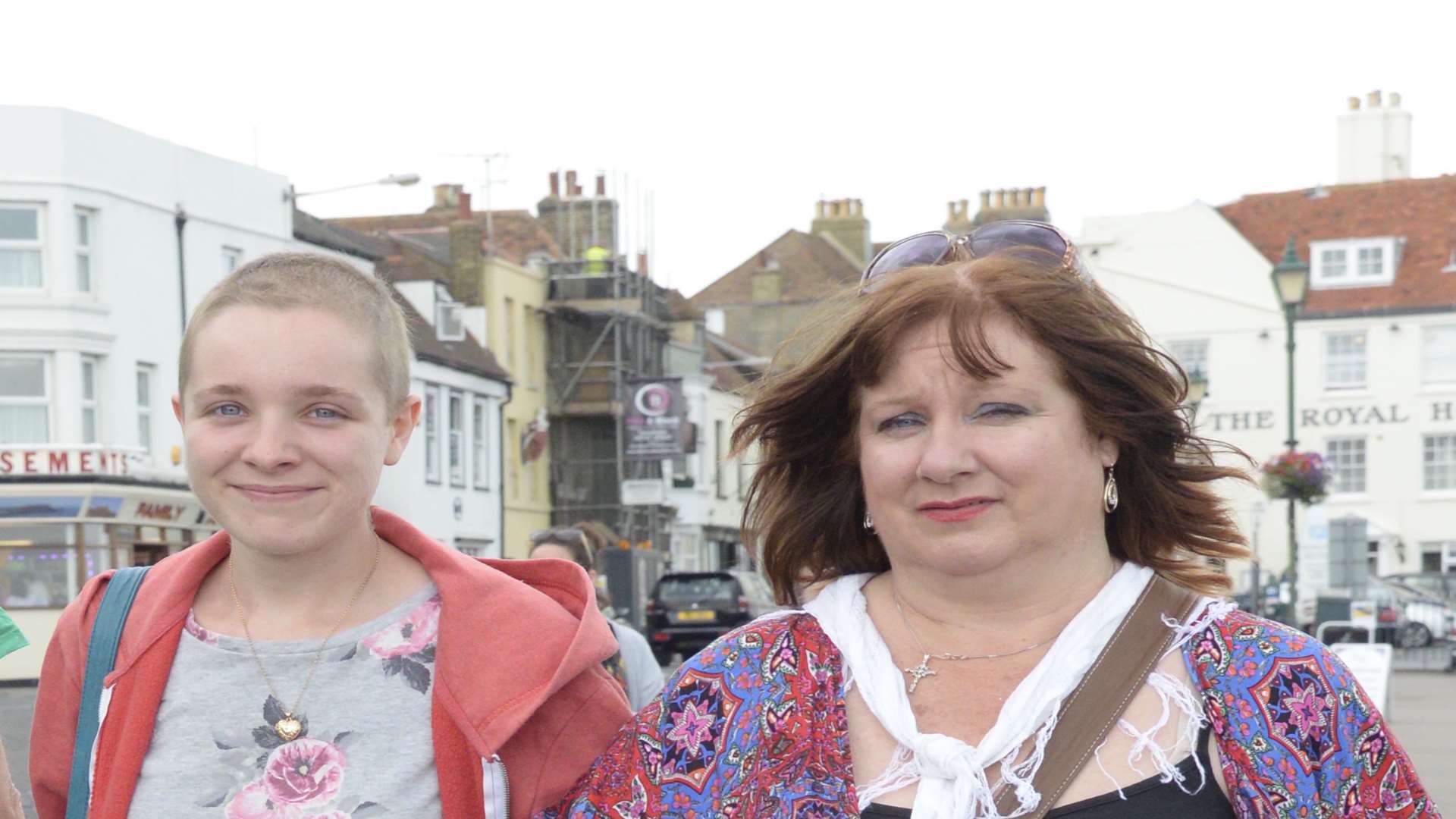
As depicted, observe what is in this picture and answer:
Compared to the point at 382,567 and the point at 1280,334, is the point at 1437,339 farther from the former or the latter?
the point at 382,567

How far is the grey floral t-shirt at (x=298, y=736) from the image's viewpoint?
2832 millimetres

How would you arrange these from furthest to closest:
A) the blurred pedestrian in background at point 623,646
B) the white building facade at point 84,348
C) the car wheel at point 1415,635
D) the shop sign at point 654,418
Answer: the shop sign at point 654,418
the car wheel at point 1415,635
the white building facade at point 84,348
the blurred pedestrian in background at point 623,646

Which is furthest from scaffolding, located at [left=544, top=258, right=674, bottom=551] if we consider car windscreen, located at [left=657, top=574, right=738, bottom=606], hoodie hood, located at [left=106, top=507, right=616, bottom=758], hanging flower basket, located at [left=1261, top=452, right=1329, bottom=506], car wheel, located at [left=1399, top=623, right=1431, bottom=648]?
hoodie hood, located at [left=106, top=507, right=616, bottom=758]

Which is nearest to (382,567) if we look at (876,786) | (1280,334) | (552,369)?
(876,786)

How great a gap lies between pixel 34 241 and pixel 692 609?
11.9 metres

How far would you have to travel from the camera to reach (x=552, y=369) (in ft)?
152

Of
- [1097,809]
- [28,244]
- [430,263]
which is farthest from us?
[430,263]

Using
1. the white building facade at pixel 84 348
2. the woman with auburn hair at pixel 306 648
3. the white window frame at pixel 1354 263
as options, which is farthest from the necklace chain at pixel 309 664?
the white window frame at pixel 1354 263

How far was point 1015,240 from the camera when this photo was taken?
9.97ft

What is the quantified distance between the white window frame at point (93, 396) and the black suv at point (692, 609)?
931 centimetres

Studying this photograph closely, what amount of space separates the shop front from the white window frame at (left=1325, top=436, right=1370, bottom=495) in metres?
30.4

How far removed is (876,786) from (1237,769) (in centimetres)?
52

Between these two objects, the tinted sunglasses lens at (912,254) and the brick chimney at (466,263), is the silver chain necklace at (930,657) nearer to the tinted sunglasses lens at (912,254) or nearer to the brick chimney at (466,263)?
the tinted sunglasses lens at (912,254)

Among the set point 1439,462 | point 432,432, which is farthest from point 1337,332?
point 432,432
